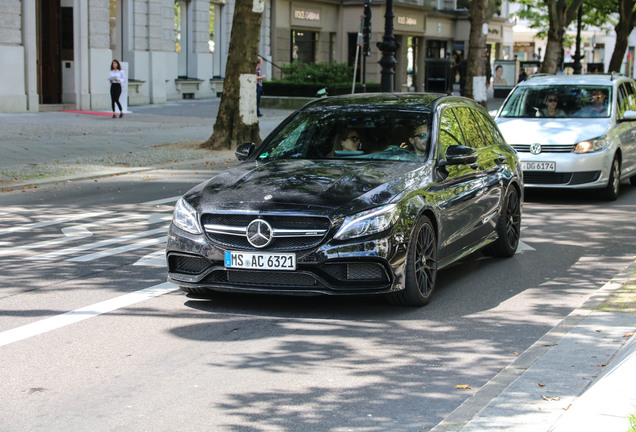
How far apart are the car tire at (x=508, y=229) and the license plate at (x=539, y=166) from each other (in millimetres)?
3934

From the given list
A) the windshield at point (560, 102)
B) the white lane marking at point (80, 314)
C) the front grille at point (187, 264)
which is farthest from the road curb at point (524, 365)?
the windshield at point (560, 102)

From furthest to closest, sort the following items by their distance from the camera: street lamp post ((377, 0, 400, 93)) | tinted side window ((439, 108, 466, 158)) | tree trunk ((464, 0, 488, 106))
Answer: tree trunk ((464, 0, 488, 106)) → street lamp post ((377, 0, 400, 93)) → tinted side window ((439, 108, 466, 158))

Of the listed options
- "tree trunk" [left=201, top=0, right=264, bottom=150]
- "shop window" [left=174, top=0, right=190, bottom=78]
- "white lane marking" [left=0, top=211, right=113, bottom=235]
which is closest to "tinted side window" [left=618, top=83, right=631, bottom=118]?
"white lane marking" [left=0, top=211, right=113, bottom=235]

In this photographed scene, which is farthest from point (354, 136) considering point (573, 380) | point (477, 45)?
point (477, 45)

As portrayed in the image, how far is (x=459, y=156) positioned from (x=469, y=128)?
4.28 feet

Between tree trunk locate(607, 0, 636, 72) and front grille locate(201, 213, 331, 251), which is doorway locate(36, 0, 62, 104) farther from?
tree trunk locate(607, 0, 636, 72)

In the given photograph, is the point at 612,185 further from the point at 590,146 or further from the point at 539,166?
the point at 539,166

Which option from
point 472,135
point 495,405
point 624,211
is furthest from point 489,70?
point 495,405

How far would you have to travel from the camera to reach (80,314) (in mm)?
7277

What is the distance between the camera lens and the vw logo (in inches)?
275

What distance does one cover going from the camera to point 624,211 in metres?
13.4

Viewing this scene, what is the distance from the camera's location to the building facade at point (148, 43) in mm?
29375

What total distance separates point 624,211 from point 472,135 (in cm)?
491

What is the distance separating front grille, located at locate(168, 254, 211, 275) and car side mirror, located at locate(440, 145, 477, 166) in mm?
2171
